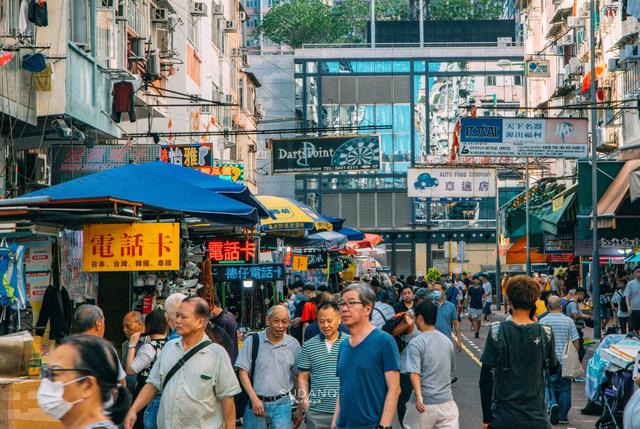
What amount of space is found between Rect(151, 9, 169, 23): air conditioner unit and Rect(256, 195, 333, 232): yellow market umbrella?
10154mm

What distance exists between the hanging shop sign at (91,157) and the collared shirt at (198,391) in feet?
47.1

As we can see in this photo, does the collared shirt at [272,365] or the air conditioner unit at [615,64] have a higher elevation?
the air conditioner unit at [615,64]

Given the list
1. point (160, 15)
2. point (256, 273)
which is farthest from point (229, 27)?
point (256, 273)

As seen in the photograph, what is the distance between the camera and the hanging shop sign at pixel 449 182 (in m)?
50.3

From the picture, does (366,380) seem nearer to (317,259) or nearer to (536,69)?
(317,259)

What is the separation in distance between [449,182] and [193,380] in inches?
Answer: 1675

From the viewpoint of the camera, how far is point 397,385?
8.62 meters

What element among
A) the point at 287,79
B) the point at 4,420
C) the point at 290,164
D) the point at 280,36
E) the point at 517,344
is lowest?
the point at 4,420

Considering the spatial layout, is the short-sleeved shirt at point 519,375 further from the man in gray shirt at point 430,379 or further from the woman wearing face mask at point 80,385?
the woman wearing face mask at point 80,385

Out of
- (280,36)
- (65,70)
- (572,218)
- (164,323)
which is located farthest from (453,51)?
(164,323)

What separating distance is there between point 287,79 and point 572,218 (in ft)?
150

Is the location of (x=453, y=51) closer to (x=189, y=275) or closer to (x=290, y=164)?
(x=290, y=164)

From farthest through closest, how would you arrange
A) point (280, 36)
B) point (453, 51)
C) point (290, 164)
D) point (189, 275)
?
point (280, 36) < point (453, 51) < point (290, 164) < point (189, 275)

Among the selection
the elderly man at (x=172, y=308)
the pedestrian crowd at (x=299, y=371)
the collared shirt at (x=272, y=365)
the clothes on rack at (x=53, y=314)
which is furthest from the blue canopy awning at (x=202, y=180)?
the elderly man at (x=172, y=308)
